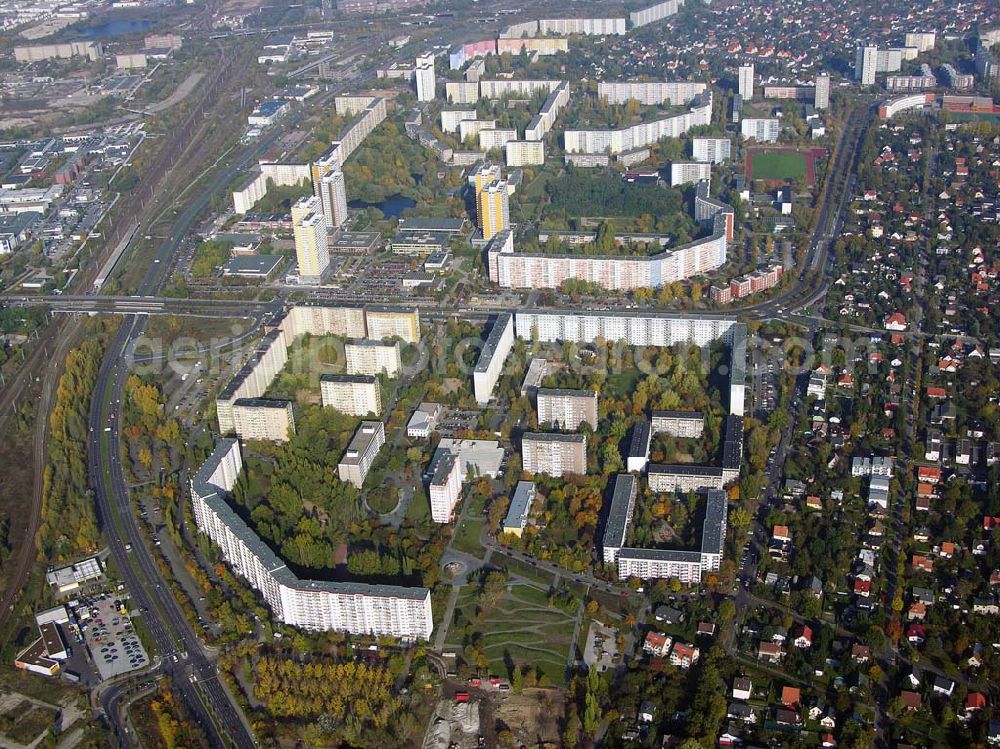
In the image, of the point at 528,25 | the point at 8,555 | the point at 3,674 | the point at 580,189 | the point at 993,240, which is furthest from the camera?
the point at 528,25

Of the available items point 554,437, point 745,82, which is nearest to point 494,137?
point 745,82

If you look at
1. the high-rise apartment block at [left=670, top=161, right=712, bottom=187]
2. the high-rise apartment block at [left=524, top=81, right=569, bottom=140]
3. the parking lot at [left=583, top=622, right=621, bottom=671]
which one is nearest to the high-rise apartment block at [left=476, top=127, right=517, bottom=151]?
the high-rise apartment block at [left=524, top=81, right=569, bottom=140]

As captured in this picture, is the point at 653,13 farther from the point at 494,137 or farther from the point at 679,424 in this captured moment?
the point at 679,424

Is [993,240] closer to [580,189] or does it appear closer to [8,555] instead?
[580,189]

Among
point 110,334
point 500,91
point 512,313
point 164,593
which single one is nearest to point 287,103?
point 500,91

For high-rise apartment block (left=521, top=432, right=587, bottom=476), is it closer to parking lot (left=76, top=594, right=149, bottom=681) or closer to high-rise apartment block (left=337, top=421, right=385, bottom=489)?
high-rise apartment block (left=337, top=421, right=385, bottom=489)

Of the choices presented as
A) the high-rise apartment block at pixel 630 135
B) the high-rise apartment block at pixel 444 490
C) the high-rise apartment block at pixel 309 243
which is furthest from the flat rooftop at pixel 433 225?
the high-rise apartment block at pixel 444 490
